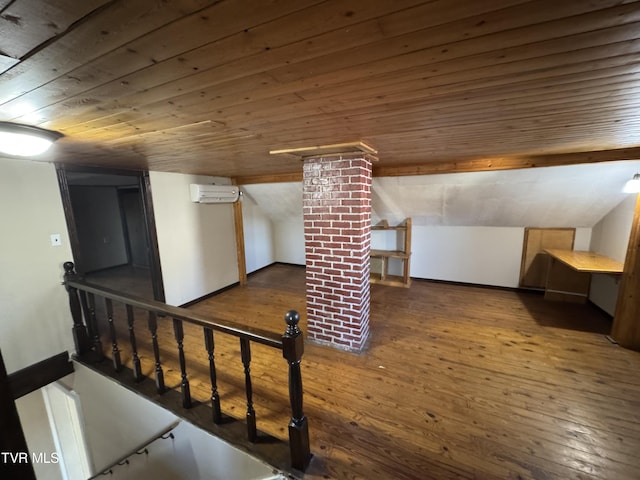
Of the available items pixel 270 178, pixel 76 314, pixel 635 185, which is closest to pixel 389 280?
pixel 270 178

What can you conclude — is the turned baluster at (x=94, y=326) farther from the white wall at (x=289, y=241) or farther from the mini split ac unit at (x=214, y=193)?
the white wall at (x=289, y=241)

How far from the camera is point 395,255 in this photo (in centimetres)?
441

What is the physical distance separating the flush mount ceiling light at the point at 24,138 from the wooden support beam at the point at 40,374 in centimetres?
204

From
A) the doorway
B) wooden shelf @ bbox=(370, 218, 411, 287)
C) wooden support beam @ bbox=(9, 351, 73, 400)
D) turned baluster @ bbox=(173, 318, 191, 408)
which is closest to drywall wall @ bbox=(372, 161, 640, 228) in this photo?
wooden shelf @ bbox=(370, 218, 411, 287)

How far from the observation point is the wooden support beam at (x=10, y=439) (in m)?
0.69

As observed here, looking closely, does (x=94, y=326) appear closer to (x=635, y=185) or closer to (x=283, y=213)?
(x=283, y=213)

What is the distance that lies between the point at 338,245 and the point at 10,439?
215cm

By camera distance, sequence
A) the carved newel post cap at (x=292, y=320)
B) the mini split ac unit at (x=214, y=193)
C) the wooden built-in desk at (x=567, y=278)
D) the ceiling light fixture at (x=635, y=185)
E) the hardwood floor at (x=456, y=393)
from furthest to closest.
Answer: the mini split ac unit at (x=214, y=193)
the wooden built-in desk at (x=567, y=278)
the ceiling light fixture at (x=635, y=185)
the hardwood floor at (x=456, y=393)
the carved newel post cap at (x=292, y=320)

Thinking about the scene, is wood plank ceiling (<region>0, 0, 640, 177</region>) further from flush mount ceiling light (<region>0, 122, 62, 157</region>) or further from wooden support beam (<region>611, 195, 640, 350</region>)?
wooden support beam (<region>611, 195, 640, 350</region>)

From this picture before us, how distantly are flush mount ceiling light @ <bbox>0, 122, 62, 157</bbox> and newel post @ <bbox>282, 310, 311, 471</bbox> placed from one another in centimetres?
178

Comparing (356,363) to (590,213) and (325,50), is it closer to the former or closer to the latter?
(325,50)

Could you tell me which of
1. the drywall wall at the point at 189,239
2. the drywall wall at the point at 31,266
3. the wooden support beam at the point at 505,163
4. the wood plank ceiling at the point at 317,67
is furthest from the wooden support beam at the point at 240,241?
the wood plank ceiling at the point at 317,67

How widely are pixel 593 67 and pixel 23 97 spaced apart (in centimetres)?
215

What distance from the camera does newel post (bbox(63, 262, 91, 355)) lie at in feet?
8.30
